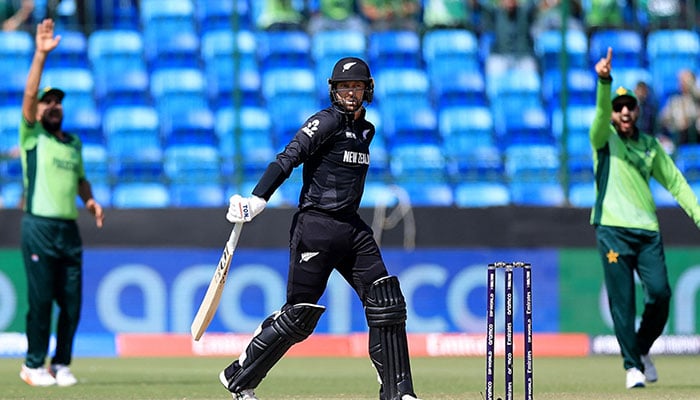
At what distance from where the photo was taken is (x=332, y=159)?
321 inches

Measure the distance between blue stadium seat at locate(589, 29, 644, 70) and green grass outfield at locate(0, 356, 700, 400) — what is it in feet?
11.7

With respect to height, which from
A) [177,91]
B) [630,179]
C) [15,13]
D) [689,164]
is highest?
[15,13]

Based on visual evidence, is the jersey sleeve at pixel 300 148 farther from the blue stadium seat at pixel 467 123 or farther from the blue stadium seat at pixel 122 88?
the blue stadium seat at pixel 122 88

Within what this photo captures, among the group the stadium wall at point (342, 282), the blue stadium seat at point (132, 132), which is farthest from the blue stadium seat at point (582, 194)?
the blue stadium seat at point (132, 132)

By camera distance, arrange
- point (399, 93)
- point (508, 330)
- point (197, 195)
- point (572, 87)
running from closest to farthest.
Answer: point (508, 330) < point (197, 195) < point (572, 87) < point (399, 93)

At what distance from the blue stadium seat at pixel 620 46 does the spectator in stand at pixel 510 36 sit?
0.78 meters

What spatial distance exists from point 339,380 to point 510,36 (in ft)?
19.7

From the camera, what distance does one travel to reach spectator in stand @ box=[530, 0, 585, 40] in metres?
16.1

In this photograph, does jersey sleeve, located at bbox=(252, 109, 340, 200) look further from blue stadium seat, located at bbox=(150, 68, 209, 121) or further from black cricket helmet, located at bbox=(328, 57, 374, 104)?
blue stadium seat, located at bbox=(150, 68, 209, 121)

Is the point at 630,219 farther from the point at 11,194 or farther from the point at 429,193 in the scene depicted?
the point at 11,194

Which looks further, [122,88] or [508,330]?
[122,88]

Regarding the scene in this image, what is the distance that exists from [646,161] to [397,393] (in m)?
3.66

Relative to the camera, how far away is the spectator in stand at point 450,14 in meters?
16.3

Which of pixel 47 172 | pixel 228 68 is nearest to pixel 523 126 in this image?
pixel 228 68
